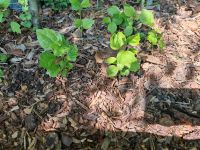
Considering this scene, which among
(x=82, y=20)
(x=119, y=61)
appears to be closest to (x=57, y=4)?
(x=82, y=20)

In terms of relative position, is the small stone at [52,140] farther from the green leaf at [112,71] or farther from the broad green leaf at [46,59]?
the green leaf at [112,71]

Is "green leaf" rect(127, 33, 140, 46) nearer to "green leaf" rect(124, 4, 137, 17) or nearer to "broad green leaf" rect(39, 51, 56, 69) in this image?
"green leaf" rect(124, 4, 137, 17)

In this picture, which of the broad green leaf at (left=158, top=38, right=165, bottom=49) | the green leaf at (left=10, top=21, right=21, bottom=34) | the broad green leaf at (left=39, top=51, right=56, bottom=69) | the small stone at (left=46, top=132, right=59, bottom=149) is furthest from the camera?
the green leaf at (left=10, top=21, right=21, bottom=34)

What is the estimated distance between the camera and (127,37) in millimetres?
2693

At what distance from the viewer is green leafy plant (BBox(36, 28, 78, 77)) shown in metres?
2.40

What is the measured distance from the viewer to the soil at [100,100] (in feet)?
7.52

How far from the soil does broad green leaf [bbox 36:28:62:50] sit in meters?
0.27

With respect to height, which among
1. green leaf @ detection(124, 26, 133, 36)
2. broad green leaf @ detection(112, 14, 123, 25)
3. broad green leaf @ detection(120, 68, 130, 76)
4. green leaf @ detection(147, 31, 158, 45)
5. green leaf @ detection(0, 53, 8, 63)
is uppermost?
broad green leaf @ detection(112, 14, 123, 25)

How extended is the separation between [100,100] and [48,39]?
1.95 ft

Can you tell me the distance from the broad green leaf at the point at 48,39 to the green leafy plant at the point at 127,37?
0.39 meters

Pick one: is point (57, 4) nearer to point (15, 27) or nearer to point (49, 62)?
point (15, 27)

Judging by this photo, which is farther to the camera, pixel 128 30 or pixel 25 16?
pixel 25 16

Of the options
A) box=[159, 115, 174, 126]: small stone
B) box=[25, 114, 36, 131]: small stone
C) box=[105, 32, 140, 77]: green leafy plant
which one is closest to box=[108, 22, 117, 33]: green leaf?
box=[105, 32, 140, 77]: green leafy plant

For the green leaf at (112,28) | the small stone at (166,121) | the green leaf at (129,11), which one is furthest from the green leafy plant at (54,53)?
the small stone at (166,121)
